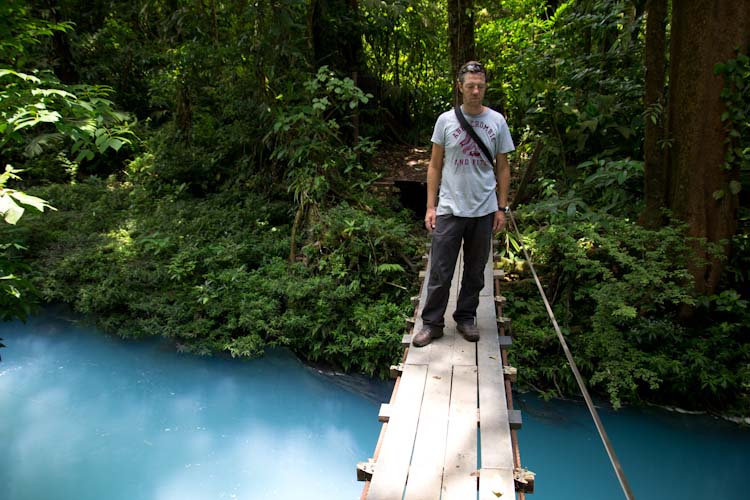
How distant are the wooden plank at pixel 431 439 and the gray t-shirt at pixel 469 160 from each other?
797mm

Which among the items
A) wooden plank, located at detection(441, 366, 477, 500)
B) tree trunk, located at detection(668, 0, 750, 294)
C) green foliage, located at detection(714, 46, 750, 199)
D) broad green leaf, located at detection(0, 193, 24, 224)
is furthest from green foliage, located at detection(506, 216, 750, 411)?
broad green leaf, located at detection(0, 193, 24, 224)

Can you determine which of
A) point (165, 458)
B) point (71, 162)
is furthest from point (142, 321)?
point (71, 162)

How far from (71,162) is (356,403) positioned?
6.65 metres

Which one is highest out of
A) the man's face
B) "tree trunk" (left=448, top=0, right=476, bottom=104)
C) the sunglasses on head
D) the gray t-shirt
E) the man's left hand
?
"tree trunk" (left=448, top=0, right=476, bottom=104)

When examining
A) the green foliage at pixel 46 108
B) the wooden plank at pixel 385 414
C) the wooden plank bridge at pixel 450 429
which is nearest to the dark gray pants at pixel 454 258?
the wooden plank bridge at pixel 450 429

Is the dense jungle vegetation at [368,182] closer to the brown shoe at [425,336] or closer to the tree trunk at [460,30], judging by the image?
the tree trunk at [460,30]

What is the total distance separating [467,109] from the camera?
2596mm

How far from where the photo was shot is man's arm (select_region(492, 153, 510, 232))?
107 inches

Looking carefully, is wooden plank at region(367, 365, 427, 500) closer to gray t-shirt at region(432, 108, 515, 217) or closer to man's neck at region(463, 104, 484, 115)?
gray t-shirt at region(432, 108, 515, 217)

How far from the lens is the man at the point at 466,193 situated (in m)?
2.61

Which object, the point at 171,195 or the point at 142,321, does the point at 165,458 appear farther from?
the point at 171,195

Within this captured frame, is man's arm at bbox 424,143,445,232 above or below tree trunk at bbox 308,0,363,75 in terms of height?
below

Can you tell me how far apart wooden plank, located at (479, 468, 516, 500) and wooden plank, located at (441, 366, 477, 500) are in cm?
3

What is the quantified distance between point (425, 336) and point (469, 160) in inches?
37.0
